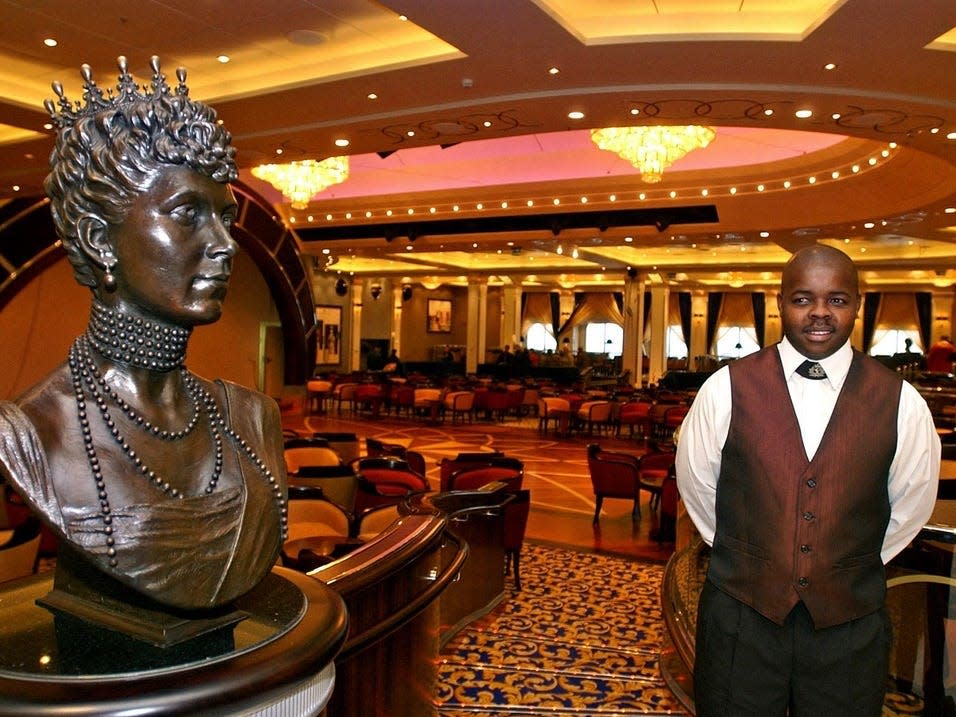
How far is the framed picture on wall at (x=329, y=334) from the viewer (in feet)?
72.3

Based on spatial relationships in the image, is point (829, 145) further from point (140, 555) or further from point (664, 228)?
point (140, 555)

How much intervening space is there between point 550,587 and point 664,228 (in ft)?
32.3

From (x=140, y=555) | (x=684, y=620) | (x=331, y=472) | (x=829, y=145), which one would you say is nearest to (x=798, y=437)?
(x=140, y=555)

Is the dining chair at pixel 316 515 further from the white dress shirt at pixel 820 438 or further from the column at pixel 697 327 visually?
the column at pixel 697 327

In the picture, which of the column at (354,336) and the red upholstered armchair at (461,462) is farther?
the column at (354,336)

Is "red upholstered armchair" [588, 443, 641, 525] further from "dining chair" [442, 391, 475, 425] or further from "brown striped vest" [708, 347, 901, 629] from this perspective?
"dining chair" [442, 391, 475, 425]

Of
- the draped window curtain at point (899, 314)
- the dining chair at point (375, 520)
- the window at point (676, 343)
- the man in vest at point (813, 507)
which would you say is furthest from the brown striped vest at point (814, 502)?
the window at point (676, 343)

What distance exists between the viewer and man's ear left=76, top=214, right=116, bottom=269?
4.06 feet

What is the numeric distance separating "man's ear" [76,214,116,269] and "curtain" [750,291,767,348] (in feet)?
95.9

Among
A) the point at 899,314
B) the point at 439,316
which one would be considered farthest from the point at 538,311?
the point at 899,314

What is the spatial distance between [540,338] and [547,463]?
21.5m

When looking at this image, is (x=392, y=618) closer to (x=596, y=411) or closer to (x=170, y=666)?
(x=170, y=666)

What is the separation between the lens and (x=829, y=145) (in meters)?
11.4

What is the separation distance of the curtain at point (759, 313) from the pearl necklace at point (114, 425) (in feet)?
95.3
